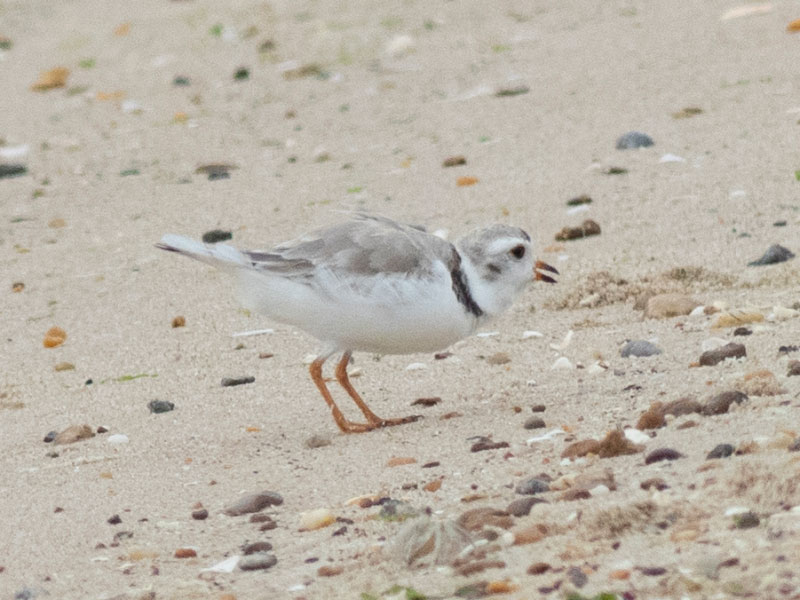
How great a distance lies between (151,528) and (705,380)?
2.01 m

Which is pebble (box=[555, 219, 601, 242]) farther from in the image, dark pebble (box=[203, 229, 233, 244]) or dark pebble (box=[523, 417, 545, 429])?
dark pebble (box=[523, 417, 545, 429])

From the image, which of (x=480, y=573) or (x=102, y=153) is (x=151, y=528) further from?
(x=102, y=153)

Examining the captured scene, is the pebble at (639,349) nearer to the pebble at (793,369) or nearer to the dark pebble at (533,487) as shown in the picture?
the pebble at (793,369)

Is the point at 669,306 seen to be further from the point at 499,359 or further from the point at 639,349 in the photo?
the point at 499,359

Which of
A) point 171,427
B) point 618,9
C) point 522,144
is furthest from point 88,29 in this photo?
point 171,427

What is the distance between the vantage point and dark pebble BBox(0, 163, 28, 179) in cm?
1020

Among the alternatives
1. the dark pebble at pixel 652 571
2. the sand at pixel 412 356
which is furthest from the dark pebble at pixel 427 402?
the dark pebble at pixel 652 571

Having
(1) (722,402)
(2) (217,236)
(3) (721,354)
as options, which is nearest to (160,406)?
(3) (721,354)

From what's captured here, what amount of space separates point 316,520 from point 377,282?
3.63 feet

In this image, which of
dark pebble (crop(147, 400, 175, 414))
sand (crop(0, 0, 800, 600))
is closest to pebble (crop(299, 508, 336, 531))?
sand (crop(0, 0, 800, 600))

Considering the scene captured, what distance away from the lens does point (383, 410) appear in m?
5.47

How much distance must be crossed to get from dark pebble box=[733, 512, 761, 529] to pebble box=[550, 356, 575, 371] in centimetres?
209

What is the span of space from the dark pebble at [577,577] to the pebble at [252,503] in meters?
1.29

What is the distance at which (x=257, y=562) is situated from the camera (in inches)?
152
